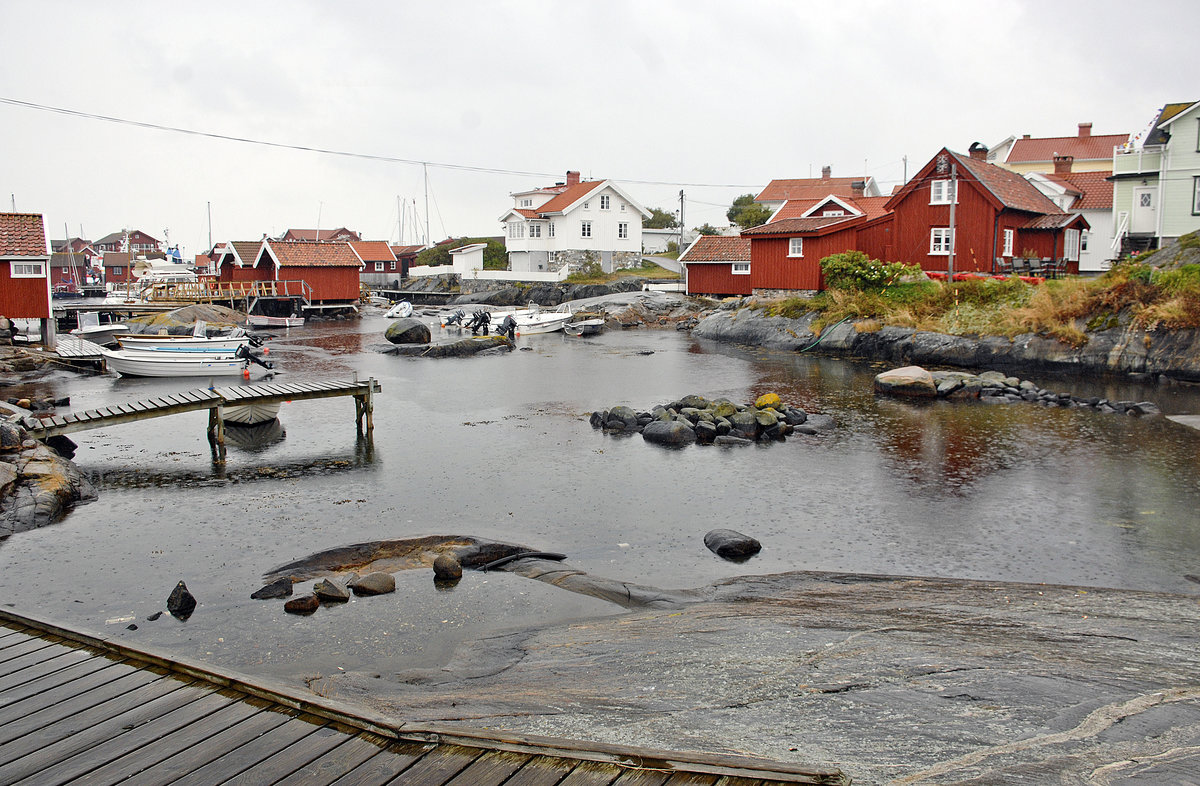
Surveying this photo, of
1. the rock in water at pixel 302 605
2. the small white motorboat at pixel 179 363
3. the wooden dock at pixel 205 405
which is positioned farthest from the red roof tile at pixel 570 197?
the rock in water at pixel 302 605

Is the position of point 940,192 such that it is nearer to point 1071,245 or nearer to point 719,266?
point 1071,245

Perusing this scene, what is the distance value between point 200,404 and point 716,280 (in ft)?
138

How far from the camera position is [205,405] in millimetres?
17703

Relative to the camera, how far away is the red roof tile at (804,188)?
66.5m

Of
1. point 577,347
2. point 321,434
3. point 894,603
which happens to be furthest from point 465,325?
point 894,603

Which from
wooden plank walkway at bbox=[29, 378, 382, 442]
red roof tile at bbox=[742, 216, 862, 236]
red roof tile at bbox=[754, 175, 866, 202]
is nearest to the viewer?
wooden plank walkway at bbox=[29, 378, 382, 442]

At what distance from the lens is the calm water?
982cm

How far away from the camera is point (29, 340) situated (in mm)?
35656

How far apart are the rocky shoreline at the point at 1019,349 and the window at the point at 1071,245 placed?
1183cm

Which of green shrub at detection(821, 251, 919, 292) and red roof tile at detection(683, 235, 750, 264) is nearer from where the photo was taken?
green shrub at detection(821, 251, 919, 292)

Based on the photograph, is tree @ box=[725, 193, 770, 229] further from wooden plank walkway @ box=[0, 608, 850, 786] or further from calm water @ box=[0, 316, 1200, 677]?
wooden plank walkway @ box=[0, 608, 850, 786]

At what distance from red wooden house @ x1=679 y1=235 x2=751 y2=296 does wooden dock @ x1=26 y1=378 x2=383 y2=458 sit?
37.6m

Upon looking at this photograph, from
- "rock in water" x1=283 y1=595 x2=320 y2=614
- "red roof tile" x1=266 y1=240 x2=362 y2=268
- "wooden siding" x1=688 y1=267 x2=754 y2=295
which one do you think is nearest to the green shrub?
"wooden siding" x1=688 y1=267 x2=754 y2=295

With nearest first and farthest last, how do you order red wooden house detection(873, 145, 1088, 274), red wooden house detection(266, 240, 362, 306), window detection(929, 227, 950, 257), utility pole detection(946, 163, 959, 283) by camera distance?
utility pole detection(946, 163, 959, 283), red wooden house detection(873, 145, 1088, 274), window detection(929, 227, 950, 257), red wooden house detection(266, 240, 362, 306)
